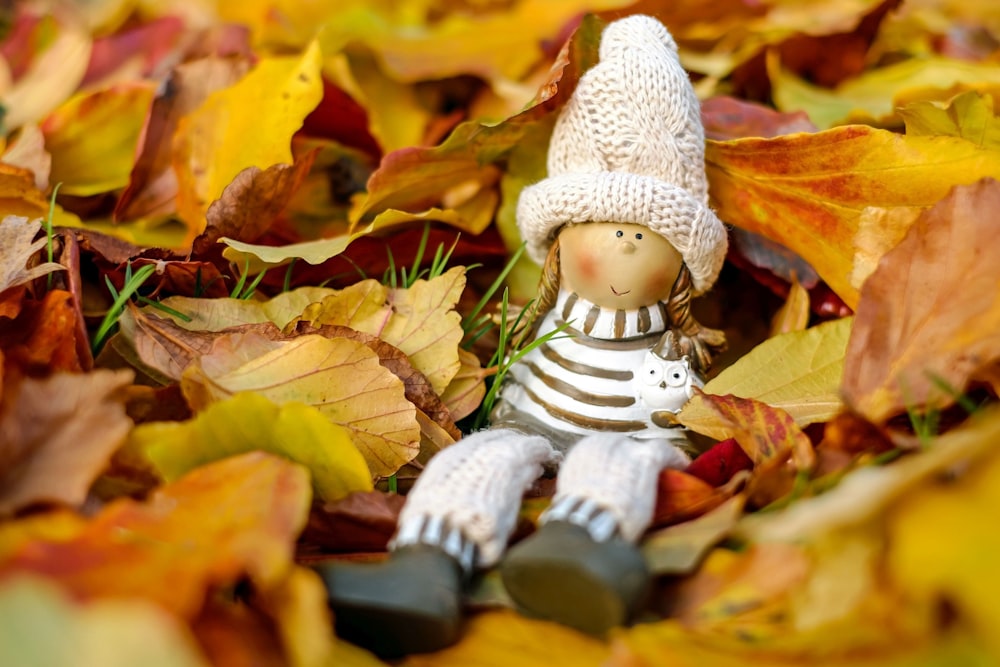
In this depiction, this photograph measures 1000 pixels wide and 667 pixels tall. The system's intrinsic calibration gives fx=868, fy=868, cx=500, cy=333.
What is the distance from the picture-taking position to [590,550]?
0.46 m

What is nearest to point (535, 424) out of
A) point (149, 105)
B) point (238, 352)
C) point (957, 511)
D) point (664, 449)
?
point (664, 449)

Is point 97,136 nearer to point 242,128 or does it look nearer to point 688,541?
point 242,128

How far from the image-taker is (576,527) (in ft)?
1.59

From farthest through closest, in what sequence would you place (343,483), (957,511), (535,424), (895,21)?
(895,21), (535,424), (343,483), (957,511)

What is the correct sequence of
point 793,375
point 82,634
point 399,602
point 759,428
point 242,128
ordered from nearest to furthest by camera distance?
point 82,634 → point 399,602 → point 759,428 → point 793,375 → point 242,128

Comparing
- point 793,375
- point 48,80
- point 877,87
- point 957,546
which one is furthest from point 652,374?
point 48,80

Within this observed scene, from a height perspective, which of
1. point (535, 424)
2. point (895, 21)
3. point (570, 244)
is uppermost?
point (895, 21)

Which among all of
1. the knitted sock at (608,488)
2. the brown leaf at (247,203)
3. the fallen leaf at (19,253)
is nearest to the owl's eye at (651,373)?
the knitted sock at (608,488)

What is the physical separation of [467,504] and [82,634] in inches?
8.6

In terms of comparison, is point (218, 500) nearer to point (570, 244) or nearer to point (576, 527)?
point (576, 527)

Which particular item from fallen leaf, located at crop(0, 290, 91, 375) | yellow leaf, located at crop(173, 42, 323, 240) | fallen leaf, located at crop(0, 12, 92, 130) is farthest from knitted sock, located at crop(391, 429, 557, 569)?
fallen leaf, located at crop(0, 12, 92, 130)

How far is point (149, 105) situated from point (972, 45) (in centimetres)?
108

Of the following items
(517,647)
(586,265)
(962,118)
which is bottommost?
(517,647)

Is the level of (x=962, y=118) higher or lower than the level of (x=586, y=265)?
higher
